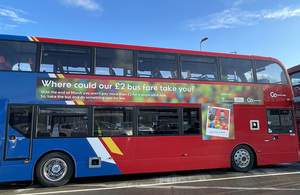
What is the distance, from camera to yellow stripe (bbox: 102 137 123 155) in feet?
20.6

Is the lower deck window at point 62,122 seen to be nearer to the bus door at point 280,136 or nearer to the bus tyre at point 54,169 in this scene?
the bus tyre at point 54,169

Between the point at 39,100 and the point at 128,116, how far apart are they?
2.64 m

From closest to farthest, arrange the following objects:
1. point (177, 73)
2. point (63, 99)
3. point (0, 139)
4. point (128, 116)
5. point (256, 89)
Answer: point (0, 139), point (63, 99), point (128, 116), point (177, 73), point (256, 89)

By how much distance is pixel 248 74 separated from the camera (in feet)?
25.4

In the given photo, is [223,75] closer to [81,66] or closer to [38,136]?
[81,66]

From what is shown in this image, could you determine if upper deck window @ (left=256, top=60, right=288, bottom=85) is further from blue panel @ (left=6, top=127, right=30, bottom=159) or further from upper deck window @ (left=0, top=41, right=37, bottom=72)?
blue panel @ (left=6, top=127, right=30, bottom=159)

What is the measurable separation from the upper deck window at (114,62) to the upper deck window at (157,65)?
370 mm

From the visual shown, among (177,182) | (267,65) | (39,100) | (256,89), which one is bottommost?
(177,182)

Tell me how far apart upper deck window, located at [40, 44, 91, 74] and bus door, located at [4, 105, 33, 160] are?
1.34 m

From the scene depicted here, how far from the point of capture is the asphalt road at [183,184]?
536cm

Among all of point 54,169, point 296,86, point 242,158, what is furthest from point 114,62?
point 296,86

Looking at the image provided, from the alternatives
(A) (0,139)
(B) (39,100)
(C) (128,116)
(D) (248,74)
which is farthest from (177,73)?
(A) (0,139)

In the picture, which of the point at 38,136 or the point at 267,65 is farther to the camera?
the point at 267,65

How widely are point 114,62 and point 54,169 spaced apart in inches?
145
